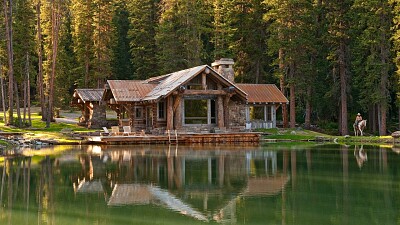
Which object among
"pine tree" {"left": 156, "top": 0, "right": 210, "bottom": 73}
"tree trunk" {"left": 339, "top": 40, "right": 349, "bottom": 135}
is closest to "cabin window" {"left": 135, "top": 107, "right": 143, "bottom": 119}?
"pine tree" {"left": 156, "top": 0, "right": 210, "bottom": 73}

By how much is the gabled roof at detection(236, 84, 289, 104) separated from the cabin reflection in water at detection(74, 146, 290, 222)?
1796cm

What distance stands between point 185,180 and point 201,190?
1.94 m

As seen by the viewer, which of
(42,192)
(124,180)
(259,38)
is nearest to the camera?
(42,192)

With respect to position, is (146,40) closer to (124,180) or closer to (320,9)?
(320,9)

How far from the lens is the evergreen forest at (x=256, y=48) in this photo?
4006 cm

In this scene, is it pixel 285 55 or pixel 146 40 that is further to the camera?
Result: pixel 146 40

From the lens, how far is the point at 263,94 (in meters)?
43.2

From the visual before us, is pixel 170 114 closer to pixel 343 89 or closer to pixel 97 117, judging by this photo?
pixel 97 117

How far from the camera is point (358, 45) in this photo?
40.8 m

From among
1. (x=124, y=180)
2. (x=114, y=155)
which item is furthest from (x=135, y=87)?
(x=124, y=180)

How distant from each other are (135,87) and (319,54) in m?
17.0

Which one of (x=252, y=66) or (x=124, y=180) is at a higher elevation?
(x=252, y=66)

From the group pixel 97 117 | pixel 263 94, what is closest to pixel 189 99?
pixel 263 94

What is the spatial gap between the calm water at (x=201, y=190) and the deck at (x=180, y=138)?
32.5 feet
